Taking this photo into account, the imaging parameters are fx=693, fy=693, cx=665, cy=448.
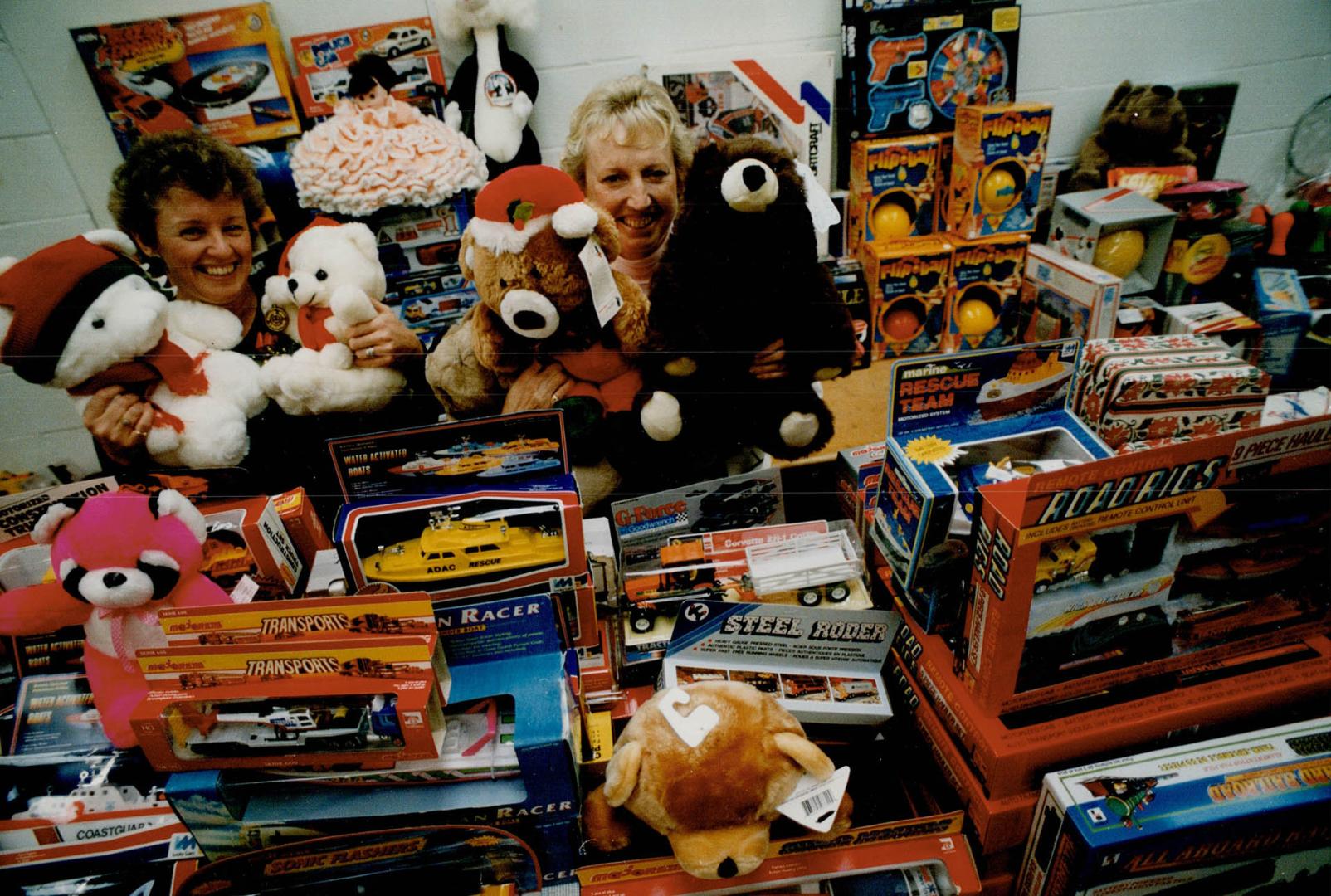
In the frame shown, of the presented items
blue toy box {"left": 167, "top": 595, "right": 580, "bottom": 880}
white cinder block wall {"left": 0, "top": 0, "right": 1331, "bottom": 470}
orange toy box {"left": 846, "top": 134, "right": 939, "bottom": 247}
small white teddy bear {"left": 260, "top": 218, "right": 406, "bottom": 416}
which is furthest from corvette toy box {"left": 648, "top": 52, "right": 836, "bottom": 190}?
blue toy box {"left": 167, "top": 595, "right": 580, "bottom": 880}

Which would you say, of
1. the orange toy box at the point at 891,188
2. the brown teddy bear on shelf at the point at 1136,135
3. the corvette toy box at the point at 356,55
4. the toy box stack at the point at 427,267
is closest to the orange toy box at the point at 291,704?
the toy box stack at the point at 427,267

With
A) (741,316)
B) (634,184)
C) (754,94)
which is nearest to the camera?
(741,316)

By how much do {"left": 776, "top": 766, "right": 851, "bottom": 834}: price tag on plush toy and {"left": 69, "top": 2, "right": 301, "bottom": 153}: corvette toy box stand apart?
1369 mm

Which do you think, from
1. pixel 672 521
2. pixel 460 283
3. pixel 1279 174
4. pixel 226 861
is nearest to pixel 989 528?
pixel 672 521

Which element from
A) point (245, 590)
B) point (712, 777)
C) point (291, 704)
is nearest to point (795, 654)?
point (712, 777)

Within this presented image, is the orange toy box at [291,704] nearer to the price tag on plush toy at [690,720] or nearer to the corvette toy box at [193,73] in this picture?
the price tag on plush toy at [690,720]

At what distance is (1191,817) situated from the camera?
0.72 m

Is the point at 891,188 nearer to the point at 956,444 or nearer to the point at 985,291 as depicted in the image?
the point at 985,291

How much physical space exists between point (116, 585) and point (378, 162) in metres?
0.78

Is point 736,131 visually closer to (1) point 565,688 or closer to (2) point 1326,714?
(1) point 565,688

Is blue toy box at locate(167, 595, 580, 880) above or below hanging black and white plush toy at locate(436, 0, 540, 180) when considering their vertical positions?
below

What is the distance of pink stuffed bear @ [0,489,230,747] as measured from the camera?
74 centimetres

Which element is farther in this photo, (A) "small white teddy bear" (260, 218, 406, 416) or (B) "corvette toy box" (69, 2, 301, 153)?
(B) "corvette toy box" (69, 2, 301, 153)

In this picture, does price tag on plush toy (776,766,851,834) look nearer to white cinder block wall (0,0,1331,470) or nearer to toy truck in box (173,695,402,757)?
toy truck in box (173,695,402,757)
